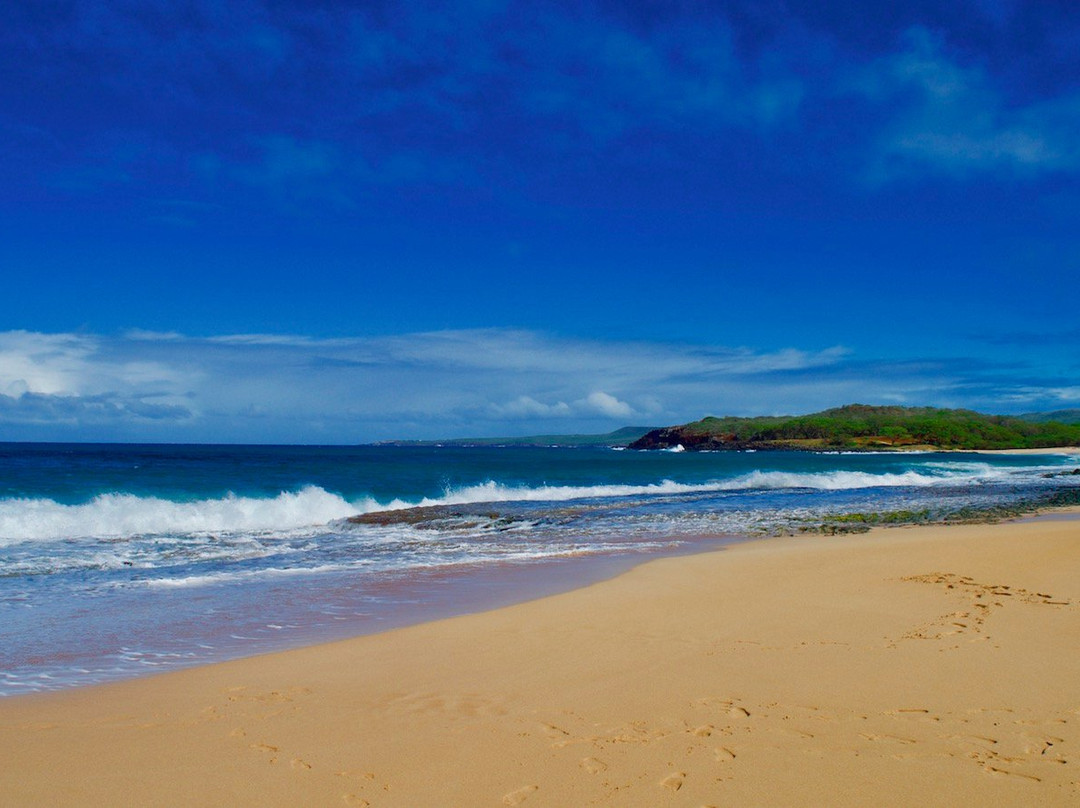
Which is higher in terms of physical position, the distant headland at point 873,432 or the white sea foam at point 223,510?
the distant headland at point 873,432

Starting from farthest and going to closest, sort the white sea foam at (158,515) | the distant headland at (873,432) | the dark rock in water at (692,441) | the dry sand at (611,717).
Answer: the dark rock in water at (692,441), the distant headland at (873,432), the white sea foam at (158,515), the dry sand at (611,717)

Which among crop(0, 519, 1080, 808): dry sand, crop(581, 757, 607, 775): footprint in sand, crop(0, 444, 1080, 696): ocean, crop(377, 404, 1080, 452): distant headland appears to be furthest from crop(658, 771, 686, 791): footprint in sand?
crop(377, 404, 1080, 452): distant headland

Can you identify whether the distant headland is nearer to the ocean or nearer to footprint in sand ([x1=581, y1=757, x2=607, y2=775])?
the ocean

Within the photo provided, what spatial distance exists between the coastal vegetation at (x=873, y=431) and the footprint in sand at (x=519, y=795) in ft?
415

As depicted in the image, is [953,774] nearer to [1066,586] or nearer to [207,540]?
[1066,586]

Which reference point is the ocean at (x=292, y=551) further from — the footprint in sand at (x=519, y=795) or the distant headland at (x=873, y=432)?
the distant headland at (x=873, y=432)

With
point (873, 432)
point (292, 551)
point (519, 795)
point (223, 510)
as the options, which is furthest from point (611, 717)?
point (873, 432)

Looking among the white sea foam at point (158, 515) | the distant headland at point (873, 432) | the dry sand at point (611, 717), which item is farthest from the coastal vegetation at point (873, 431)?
the dry sand at point (611, 717)

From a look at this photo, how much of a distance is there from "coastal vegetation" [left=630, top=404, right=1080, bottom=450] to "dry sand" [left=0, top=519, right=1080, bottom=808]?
403 feet

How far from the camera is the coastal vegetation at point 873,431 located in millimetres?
117062

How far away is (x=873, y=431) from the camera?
422ft

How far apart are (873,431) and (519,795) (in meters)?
138

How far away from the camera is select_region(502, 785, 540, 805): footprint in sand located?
3705 mm

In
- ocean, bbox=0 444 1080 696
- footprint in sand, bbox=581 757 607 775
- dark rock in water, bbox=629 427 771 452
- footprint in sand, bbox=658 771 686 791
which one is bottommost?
ocean, bbox=0 444 1080 696
